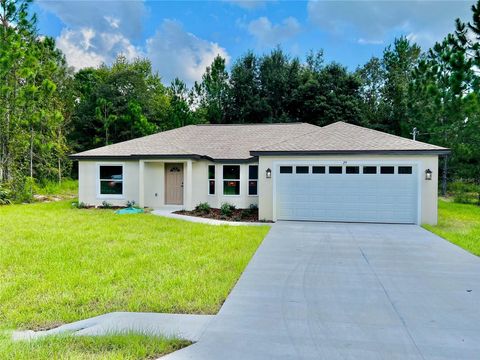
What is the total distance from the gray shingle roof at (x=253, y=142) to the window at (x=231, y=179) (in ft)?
1.82

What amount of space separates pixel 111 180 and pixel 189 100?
2191 centimetres

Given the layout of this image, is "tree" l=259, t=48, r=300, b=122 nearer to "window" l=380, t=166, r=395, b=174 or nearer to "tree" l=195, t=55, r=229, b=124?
"tree" l=195, t=55, r=229, b=124

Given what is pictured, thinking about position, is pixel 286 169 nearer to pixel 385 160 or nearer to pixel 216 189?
pixel 385 160

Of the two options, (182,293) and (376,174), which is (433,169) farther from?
(182,293)

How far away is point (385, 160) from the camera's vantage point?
35.3 ft

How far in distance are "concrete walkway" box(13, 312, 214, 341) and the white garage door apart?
802 centimetres

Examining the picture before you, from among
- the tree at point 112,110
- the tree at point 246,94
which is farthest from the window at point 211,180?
the tree at point 246,94

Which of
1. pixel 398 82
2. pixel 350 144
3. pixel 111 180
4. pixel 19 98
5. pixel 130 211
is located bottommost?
pixel 130 211

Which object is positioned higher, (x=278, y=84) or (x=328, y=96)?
(x=278, y=84)

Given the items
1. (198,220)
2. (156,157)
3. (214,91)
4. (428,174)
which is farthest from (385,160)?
(214,91)

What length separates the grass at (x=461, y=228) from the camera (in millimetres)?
7746

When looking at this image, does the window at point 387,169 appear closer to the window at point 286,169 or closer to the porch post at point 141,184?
the window at point 286,169

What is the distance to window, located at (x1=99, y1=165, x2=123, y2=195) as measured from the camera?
47.4 ft

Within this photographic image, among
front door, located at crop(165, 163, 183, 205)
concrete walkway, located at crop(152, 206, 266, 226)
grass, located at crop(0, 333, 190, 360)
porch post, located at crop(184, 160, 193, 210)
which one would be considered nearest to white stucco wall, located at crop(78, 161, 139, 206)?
front door, located at crop(165, 163, 183, 205)
